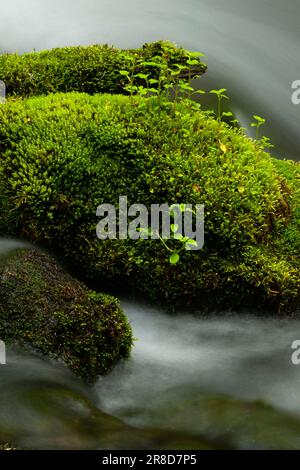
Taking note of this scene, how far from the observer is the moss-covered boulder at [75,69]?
16.8 ft

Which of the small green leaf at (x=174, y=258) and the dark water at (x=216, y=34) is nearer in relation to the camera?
the small green leaf at (x=174, y=258)

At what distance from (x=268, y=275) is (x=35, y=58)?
9.75 feet

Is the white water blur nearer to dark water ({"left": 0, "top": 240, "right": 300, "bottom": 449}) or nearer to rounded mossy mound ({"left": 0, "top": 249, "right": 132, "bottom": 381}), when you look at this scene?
dark water ({"left": 0, "top": 240, "right": 300, "bottom": 449})

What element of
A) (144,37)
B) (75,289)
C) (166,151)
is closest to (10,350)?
(75,289)

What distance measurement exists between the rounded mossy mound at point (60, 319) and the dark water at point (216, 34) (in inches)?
141

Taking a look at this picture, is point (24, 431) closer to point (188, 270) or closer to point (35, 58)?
point (188, 270)

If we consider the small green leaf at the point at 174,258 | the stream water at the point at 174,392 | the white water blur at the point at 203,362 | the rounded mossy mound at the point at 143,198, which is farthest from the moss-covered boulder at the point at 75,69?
the white water blur at the point at 203,362

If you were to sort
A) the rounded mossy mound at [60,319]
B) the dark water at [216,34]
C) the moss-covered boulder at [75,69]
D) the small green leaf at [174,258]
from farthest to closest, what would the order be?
the dark water at [216,34], the moss-covered boulder at [75,69], the small green leaf at [174,258], the rounded mossy mound at [60,319]

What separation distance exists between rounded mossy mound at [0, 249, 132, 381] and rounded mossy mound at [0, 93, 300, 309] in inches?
15.6

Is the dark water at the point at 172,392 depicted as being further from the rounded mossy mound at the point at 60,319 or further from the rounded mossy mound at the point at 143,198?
the rounded mossy mound at the point at 143,198

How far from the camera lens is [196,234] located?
4.30 m

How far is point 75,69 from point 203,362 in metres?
2.90

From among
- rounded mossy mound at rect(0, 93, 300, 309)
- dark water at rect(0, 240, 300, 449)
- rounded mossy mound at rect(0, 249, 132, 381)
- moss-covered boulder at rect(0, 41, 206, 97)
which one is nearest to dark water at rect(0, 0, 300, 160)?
moss-covered boulder at rect(0, 41, 206, 97)

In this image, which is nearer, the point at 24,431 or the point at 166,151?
the point at 24,431
